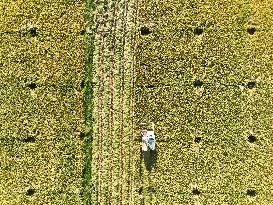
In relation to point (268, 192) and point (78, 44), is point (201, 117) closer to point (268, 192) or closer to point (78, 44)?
point (268, 192)

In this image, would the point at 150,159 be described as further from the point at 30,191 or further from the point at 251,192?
the point at 30,191

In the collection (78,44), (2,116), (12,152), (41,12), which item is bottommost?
(12,152)

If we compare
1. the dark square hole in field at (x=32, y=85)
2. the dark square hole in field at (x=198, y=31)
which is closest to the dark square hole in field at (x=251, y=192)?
the dark square hole in field at (x=198, y=31)

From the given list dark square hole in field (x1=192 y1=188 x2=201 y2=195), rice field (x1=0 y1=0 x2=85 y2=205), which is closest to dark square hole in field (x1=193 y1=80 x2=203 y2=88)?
dark square hole in field (x1=192 y1=188 x2=201 y2=195)

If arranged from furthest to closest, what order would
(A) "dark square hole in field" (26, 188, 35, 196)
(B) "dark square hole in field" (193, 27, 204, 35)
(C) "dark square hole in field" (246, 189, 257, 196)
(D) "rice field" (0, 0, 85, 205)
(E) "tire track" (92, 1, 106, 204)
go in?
(C) "dark square hole in field" (246, 189, 257, 196)
(A) "dark square hole in field" (26, 188, 35, 196)
(E) "tire track" (92, 1, 106, 204)
(B) "dark square hole in field" (193, 27, 204, 35)
(D) "rice field" (0, 0, 85, 205)

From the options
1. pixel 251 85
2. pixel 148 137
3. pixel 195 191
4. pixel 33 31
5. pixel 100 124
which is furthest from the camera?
pixel 195 191

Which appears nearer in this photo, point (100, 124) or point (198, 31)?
point (198, 31)

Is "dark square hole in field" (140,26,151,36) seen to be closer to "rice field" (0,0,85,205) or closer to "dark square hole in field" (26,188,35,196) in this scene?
"rice field" (0,0,85,205)

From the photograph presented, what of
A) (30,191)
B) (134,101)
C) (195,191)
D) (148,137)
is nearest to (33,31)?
(134,101)

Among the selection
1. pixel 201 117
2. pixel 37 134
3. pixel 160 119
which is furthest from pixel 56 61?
pixel 201 117
